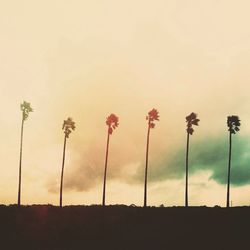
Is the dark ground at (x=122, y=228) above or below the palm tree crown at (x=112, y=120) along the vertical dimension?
below

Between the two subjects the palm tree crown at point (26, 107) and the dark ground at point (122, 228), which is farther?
the palm tree crown at point (26, 107)

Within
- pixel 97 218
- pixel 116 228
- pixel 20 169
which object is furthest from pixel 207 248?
pixel 20 169

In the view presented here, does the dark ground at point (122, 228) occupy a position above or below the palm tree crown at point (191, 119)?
below

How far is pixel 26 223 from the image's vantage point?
68438 millimetres

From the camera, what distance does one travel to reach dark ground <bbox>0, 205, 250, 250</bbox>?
57781mm

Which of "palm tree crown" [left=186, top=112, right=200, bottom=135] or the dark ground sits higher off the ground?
"palm tree crown" [left=186, top=112, right=200, bottom=135]

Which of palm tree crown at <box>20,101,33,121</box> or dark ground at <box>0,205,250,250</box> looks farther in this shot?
palm tree crown at <box>20,101,33,121</box>

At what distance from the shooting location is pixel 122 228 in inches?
2571

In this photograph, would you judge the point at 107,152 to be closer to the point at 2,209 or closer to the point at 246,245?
the point at 2,209

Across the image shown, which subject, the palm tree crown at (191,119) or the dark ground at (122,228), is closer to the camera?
the dark ground at (122,228)

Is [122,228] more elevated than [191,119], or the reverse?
[191,119]

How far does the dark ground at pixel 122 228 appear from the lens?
57781mm

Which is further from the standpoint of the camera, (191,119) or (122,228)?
(191,119)

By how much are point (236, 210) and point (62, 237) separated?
1031 inches
